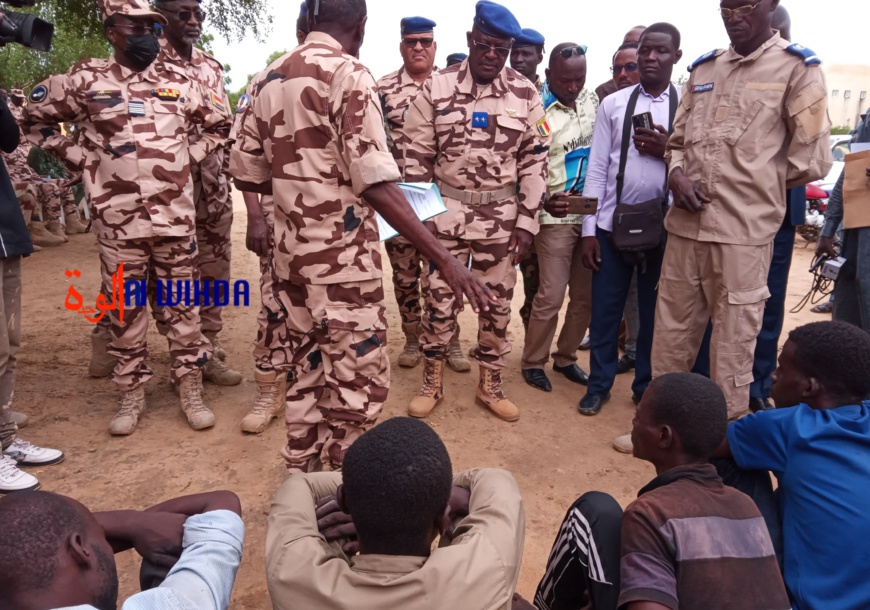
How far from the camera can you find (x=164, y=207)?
357 cm

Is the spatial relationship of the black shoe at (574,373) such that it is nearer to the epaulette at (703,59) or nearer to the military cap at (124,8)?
the epaulette at (703,59)

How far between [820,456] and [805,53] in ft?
7.17

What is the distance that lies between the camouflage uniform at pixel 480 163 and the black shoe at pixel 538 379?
2.27 feet

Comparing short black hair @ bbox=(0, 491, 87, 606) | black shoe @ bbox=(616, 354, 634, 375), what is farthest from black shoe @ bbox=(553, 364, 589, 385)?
short black hair @ bbox=(0, 491, 87, 606)

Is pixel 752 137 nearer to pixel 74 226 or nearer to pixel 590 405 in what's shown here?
pixel 590 405

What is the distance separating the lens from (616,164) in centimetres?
400

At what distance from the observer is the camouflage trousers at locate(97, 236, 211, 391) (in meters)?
3.57

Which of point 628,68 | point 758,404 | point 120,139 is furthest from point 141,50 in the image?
point 758,404

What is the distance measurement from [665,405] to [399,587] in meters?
1.03

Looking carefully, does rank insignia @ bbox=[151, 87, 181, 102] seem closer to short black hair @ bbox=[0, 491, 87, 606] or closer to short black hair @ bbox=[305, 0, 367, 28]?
short black hair @ bbox=[305, 0, 367, 28]

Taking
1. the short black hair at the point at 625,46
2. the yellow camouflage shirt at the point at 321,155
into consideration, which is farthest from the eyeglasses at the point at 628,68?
the yellow camouflage shirt at the point at 321,155

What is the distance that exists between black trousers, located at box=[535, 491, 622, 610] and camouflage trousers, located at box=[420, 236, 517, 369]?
2.14 meters

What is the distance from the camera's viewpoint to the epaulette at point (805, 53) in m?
3.04

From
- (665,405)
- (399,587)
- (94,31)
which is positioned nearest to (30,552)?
(399,587)
